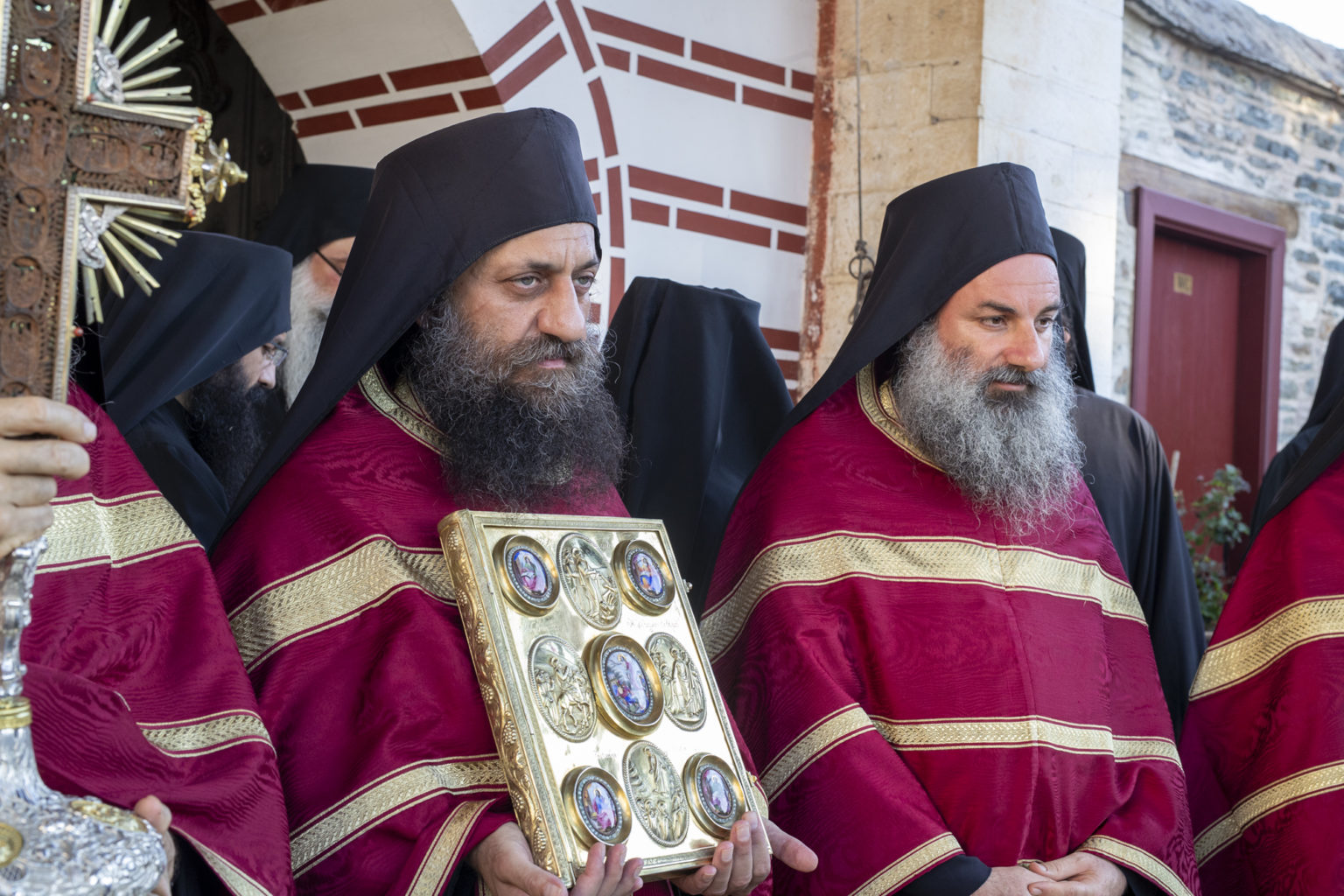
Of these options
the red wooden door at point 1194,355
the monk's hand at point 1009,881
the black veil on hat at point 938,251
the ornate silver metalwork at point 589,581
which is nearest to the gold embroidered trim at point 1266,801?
the monk's hand at point 1009,881

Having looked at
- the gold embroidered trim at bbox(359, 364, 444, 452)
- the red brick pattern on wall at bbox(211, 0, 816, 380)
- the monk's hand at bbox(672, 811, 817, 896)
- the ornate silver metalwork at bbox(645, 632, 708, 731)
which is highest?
the red brick pattern on wall at bbox(211, 0, 816, 380)

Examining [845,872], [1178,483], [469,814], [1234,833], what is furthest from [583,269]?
[1178,483]

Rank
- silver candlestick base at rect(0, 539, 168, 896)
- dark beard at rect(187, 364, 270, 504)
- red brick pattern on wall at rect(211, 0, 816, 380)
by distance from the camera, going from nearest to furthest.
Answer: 1. silver candlestick base at rect(0, 539, 168, 896)
2. dark beard at rect(187, 364, 270, 504)
3. red brick pattern on wall at rect(211, 0, 816, 380)

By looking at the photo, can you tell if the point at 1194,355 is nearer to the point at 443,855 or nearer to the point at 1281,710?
the point at 1281,710

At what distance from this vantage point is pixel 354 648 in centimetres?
253

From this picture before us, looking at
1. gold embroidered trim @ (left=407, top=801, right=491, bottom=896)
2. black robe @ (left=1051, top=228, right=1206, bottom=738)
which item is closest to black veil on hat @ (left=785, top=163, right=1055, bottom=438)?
black robe @ (left=1051, top=228, right=1206, bottom=738)

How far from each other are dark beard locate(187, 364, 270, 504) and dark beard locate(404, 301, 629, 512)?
58.1 inches

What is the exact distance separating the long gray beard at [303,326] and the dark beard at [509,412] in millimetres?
2192

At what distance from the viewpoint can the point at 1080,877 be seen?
2898 millimetres

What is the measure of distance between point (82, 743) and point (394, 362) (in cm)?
113

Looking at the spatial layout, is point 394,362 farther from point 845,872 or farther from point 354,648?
point 845,872

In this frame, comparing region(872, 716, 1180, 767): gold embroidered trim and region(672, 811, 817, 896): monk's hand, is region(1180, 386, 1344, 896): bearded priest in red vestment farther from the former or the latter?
region(672, 811, 817, 896): monk's hand

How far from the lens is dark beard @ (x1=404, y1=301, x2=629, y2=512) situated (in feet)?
9.07

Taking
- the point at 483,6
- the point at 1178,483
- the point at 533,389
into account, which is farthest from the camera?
the point at 1178,483
